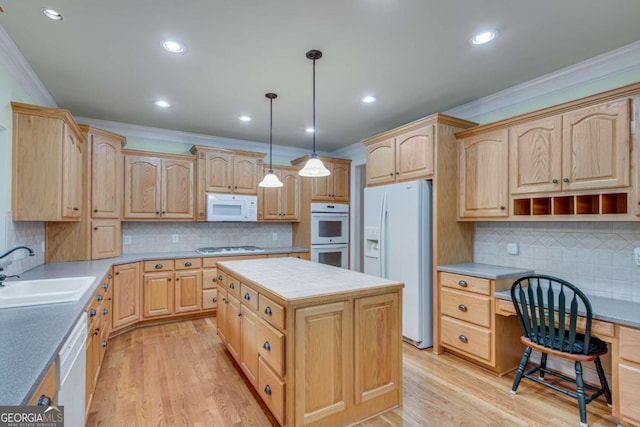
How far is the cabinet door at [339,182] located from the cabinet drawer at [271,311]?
10.7ft

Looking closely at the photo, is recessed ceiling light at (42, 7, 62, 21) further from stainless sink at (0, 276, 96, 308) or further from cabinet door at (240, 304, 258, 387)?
cabinet door at (240, 304, 258, 387)

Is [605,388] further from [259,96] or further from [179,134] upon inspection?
[179,134]

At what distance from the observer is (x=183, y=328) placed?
3.88 metres

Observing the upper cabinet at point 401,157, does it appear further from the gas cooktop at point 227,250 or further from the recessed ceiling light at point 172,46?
the recessed ceiling light at point 172,46

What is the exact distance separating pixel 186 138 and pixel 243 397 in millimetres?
3643

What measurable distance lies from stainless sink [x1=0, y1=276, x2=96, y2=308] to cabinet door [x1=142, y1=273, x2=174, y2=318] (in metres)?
1.49

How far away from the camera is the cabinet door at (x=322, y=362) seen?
1.83 meters

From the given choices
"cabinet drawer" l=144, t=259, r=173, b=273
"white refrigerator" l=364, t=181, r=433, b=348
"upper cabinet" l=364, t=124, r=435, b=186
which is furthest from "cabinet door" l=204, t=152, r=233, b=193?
"white refrigerator" l=364, t=181, r=433, b=348

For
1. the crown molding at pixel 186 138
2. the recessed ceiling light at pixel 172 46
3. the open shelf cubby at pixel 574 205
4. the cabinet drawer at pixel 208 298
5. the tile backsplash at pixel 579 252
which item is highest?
the recessed ceiling light at pixel 172 46

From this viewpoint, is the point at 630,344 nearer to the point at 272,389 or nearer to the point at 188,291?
the point at 272,389

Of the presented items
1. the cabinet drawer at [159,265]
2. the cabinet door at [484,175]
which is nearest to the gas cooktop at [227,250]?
the cabinet drawer at [159,265]

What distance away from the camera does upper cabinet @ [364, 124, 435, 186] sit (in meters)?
3.25

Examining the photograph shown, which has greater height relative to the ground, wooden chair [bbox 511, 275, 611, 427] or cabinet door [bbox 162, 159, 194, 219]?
cabinet door [bbox 162, 159, 194, 219]

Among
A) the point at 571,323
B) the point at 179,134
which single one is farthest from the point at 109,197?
the point at 571,323
